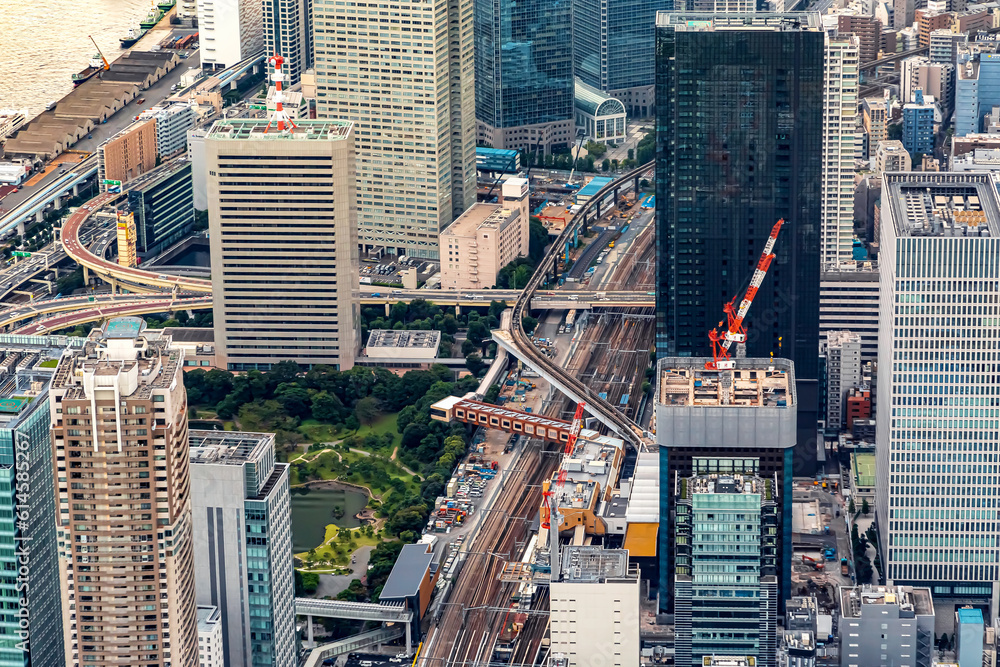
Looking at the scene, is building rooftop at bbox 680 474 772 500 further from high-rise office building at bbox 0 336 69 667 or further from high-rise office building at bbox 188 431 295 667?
high-rise office building at bbox 0 336 69 667

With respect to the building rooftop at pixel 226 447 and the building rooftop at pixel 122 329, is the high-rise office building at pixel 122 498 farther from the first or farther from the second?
the building rooftop at pixel 226 447

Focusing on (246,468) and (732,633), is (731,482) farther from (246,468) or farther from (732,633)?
(246,468)

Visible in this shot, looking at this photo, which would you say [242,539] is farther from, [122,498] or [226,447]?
[122,498]

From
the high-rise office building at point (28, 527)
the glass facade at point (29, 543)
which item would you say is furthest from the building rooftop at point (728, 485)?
the high-rise office building at point (28, 527)

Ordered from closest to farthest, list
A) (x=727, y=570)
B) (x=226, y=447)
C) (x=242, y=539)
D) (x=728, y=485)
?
(x=242, y=539)
(x=226, y=447)
(x=727, y=570)
(x=728, y=485)

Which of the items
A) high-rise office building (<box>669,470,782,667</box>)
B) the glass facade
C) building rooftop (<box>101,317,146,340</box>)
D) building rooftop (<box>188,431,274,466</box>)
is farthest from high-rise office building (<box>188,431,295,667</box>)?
high-rise office building (<box>669,470,782,667</box>)

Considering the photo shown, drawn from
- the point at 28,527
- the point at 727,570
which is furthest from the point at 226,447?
the point at 727,570
